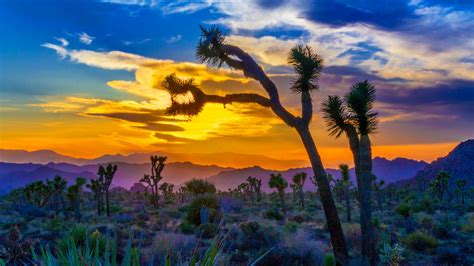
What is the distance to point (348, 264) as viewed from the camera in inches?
452

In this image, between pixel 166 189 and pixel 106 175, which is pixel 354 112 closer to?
pixel 106 175

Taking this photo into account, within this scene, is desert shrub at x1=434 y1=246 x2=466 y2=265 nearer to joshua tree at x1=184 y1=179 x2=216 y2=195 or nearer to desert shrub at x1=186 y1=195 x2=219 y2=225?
desert shrub at x1=186 y1=195 x2=219 y2=225

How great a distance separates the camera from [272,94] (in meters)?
13.2

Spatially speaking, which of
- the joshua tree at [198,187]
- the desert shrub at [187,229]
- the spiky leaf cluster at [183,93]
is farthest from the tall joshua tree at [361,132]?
the joshua tree at [198,187]

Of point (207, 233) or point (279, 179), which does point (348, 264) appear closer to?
point (207, 233)

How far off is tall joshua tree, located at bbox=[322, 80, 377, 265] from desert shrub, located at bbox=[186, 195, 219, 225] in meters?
13.6

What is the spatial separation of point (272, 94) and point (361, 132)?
2.70 m

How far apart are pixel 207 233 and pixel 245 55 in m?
10.5

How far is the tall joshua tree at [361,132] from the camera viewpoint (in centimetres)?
1211

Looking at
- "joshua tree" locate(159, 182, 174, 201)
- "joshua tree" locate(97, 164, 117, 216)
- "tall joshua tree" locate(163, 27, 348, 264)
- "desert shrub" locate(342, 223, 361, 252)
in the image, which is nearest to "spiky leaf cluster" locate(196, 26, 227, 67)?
"tall joshua tree" locate(163, 27, 348, 264)

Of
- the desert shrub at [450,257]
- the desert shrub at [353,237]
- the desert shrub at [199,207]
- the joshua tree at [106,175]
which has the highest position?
the joshua tree at [106,175]

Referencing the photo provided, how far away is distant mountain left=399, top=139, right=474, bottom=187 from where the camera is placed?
359 feet

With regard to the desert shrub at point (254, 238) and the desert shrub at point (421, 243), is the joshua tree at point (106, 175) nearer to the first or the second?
the desert shrub at point (254, 238)

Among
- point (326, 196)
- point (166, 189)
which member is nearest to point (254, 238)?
point (326, 196)
